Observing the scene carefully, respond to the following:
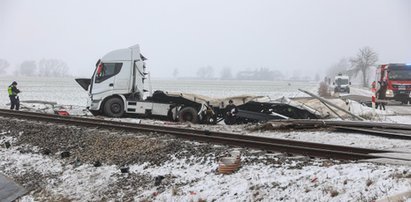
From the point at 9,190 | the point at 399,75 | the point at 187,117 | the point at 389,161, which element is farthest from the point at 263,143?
the point at 399,75

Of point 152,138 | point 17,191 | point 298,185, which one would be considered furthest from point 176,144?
point 298,185

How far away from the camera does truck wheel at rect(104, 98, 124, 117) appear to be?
1836cm

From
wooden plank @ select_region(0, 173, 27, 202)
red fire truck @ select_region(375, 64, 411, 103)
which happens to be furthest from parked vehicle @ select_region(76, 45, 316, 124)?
red fire truck @ select_region(375, 64, 411, 103)

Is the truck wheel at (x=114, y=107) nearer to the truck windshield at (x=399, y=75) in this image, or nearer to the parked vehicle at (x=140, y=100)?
the parked vehicle at (x=140, y=100)

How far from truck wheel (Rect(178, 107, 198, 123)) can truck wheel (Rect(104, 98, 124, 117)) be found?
267 cm

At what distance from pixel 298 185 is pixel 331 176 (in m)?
0.51

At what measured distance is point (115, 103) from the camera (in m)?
18.5

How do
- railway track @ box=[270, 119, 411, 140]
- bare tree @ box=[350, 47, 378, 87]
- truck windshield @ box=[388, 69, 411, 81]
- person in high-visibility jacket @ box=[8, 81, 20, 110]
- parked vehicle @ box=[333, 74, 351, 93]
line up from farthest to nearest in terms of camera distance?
bare tree @ box=[350, 47, 378, 87], parked vehicle @ box=[333, 74, 351, 93], truck windshield @ box=[388, 69, 411, 81], person in high-visibility jacket @ box=[8, 81, 20, 110], railway track @ box=[270, 119, 411, 140]

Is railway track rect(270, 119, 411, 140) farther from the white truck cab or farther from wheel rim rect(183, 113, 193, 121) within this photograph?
the white truck cab

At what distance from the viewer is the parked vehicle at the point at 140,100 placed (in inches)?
669

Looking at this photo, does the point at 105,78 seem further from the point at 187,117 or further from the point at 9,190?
the point at 9,190

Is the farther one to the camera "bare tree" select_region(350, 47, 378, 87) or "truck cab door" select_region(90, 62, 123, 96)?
"bare tree" select_region(350, 47, 378, 87)

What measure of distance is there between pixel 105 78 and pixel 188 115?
4.06 m

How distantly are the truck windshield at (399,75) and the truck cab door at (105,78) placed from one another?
56.5 ft
